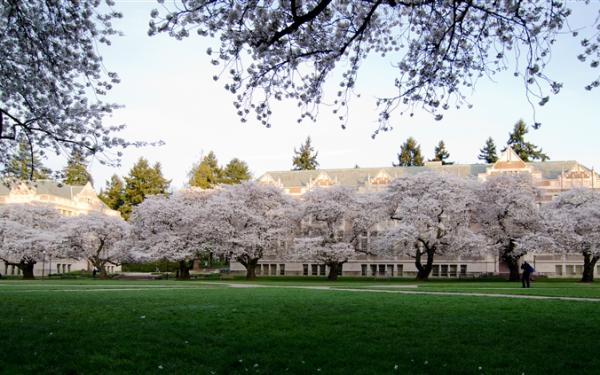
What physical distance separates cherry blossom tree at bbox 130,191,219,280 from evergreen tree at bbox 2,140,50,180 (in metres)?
29.3

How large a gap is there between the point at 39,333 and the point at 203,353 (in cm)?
324

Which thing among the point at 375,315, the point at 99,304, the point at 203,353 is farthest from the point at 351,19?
the point at 99,304

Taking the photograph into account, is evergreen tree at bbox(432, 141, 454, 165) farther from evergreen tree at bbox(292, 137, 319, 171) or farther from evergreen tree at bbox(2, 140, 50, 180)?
evergreen tree at bbox(2, 140, 50, 180)

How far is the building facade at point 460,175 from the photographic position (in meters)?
57.8

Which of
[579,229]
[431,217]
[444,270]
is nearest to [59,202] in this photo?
[444,270]

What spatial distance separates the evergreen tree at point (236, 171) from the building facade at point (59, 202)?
16.3 meters

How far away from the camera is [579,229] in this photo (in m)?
43.8

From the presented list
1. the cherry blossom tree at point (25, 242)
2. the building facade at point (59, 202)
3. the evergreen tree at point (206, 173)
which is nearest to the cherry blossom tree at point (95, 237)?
the cherry blossom tree at point (25, 242)

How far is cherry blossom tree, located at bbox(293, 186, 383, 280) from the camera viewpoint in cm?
4716

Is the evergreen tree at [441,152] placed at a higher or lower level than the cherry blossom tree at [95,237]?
higher

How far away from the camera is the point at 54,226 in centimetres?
5631

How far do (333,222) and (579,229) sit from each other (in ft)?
64.6

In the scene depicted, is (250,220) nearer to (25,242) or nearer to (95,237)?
(95,237)

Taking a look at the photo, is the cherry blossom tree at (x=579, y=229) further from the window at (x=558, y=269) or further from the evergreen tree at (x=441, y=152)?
the evergreen tree at (x=441, y=152)
